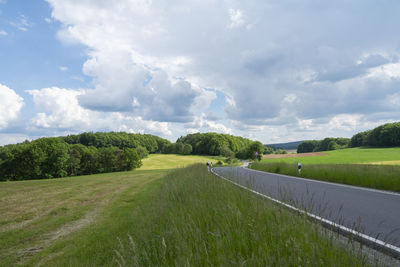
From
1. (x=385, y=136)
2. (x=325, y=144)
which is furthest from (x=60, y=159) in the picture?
(x=325, y=144)

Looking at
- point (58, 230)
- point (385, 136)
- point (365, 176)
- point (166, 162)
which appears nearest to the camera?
point (58, 230)

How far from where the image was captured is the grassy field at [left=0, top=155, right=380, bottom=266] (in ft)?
8.11

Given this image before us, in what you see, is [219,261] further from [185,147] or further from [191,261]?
[185,147]

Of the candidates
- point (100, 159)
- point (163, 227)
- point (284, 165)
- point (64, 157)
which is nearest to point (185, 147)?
point (100, 159)

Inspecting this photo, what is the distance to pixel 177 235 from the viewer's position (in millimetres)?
3193

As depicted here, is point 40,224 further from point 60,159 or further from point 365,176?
point 60,159

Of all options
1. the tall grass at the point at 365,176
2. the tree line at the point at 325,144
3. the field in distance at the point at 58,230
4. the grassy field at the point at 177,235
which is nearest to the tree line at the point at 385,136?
the tree line at the point at 325,144

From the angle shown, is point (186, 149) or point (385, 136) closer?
point (385, 136)

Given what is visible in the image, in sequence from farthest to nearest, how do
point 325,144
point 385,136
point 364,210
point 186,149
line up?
point 325,144
point 186,149
point 385,136
point 364,210

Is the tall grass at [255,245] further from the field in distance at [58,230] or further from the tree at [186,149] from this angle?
the tree at [186,149]

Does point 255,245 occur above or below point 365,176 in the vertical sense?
above

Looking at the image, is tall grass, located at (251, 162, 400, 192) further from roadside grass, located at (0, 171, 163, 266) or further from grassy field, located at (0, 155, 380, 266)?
roadside grass, located at (0, 171, 163, 266)

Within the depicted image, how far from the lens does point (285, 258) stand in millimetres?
2316

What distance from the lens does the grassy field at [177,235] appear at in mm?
2473
